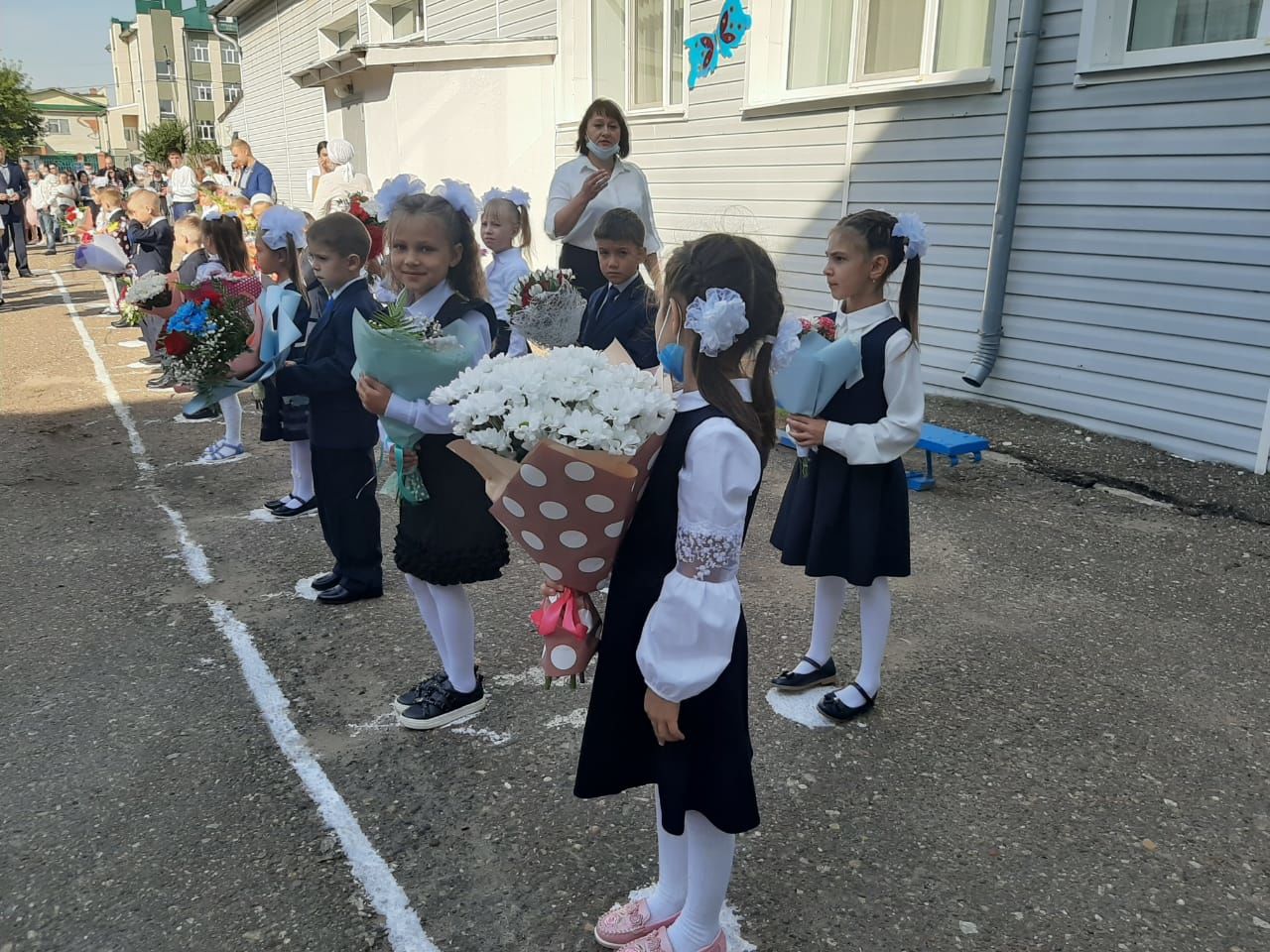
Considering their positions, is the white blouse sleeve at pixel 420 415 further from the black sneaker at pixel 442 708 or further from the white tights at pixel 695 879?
the white tights at pixel 695 879

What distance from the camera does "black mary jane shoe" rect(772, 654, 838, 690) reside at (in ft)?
11.2

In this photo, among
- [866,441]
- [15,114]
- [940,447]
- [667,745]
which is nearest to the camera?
[667,745]

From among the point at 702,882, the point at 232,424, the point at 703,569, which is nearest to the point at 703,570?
the point at 703,569

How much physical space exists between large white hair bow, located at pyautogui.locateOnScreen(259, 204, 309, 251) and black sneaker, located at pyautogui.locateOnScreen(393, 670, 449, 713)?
248cm

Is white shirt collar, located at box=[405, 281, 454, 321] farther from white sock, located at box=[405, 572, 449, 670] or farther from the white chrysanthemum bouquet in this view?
the white chrysanthemum bouquet

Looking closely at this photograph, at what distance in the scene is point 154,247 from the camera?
9.52m

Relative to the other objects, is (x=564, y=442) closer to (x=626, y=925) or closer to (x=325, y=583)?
(x=626, y=925)

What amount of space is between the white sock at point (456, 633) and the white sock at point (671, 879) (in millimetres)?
1177

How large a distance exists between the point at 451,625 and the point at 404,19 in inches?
716

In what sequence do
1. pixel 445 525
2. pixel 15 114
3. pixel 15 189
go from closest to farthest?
pixel 445 525, pixel 15 189, pixel 15 114

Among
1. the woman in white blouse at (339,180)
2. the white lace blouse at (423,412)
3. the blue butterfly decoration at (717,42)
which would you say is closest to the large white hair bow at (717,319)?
the white lace blouse at (423,412)

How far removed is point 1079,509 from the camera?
213 inches

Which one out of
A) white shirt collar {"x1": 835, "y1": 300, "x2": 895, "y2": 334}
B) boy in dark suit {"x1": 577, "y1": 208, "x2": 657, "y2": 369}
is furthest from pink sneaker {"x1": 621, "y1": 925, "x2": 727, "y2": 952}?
boy in dark suit {"x1": 577, "y1": 208, "x2": 657, "y2": 369}

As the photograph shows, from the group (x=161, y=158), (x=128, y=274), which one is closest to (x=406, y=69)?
(x=128, y=274)
